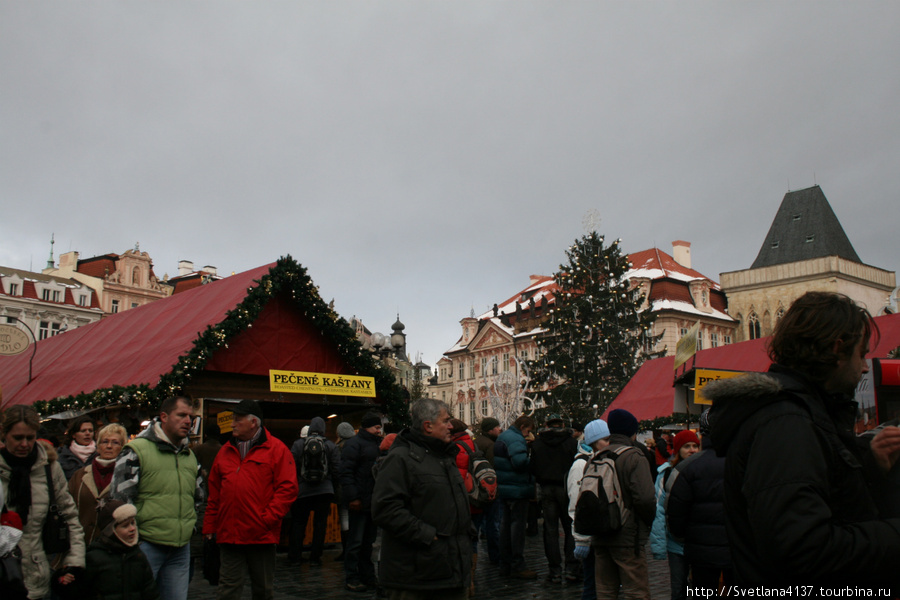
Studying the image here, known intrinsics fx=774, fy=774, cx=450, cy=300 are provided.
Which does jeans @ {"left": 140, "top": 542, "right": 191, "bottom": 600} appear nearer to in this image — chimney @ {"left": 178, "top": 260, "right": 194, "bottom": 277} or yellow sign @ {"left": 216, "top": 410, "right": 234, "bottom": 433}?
yellow sign @ {"left": 216, "top": 410, "right": 234, "bottom": 433}

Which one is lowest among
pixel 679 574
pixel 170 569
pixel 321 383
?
pixel 679 574

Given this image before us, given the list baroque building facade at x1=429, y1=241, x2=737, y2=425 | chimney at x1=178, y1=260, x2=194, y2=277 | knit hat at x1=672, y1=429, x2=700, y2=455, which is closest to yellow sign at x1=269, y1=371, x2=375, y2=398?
Answer: knit hat at x1=672, y1=429, x2=700, y2=455

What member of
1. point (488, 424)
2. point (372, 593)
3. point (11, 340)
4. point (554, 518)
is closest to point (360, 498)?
point (372, 593)

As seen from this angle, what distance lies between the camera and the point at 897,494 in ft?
7.25

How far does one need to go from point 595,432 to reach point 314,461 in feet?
15.0

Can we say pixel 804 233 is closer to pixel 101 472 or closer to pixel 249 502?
pixel 249 502

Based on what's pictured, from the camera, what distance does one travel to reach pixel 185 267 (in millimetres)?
79688

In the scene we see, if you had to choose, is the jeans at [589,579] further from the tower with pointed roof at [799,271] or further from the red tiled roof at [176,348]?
the tower with pointed roof at [799,271]

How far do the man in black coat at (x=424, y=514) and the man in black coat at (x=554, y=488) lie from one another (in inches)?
170

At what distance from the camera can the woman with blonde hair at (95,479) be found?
584 centimetres

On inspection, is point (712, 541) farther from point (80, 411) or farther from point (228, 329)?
point (80, 411)

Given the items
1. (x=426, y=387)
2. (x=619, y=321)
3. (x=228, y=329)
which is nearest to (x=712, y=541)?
(x=228, y=329)

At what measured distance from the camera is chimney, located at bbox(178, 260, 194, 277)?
79.6 m

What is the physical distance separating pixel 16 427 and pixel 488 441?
770cm
